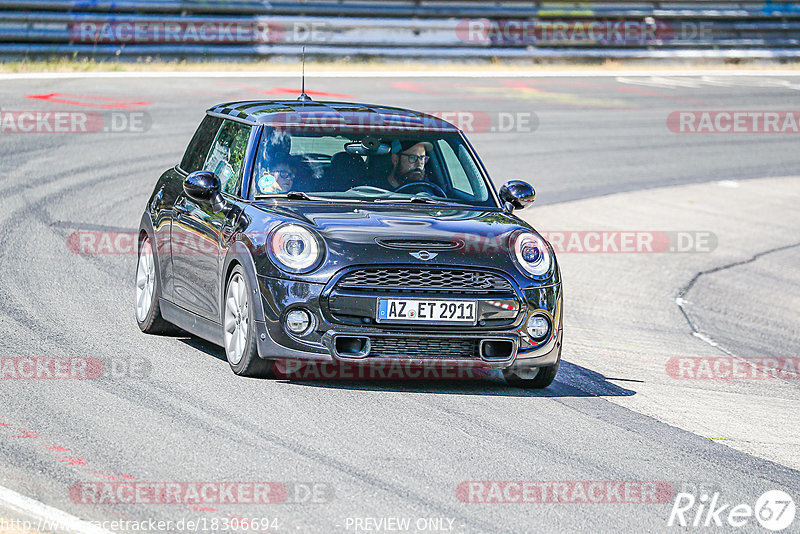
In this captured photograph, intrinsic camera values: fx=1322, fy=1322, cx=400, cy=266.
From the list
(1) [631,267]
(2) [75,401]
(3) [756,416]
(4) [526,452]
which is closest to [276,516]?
(4) [526,452]

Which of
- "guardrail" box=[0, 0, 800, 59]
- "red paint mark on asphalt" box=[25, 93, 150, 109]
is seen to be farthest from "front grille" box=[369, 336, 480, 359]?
"guardrail" box=[0, 0, 800, 59]

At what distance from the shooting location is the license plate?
7.14m

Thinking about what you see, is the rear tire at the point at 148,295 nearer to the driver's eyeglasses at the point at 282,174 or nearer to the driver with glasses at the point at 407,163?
the driver's eyeglasses at the point at 282,174

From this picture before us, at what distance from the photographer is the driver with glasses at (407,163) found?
828 centimetres

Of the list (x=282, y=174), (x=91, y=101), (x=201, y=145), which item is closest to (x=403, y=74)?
(x=91, y=101)

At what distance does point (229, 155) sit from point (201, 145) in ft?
2.20

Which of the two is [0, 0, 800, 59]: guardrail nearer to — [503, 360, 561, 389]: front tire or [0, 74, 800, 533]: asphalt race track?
[0, 74, 800, 533]: asphalt race track

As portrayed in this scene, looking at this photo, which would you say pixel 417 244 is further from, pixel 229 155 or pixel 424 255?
pixel 229 155

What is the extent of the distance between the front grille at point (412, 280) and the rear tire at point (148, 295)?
6.72ft

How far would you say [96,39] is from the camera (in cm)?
2267

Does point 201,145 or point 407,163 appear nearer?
point 407,163

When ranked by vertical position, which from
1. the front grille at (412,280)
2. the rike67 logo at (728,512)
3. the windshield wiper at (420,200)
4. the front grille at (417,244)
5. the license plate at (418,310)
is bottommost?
the rike67 logo at (728,512)

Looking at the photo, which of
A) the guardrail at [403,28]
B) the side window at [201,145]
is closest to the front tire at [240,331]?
the side window at [201,145]

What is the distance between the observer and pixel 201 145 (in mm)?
9070
